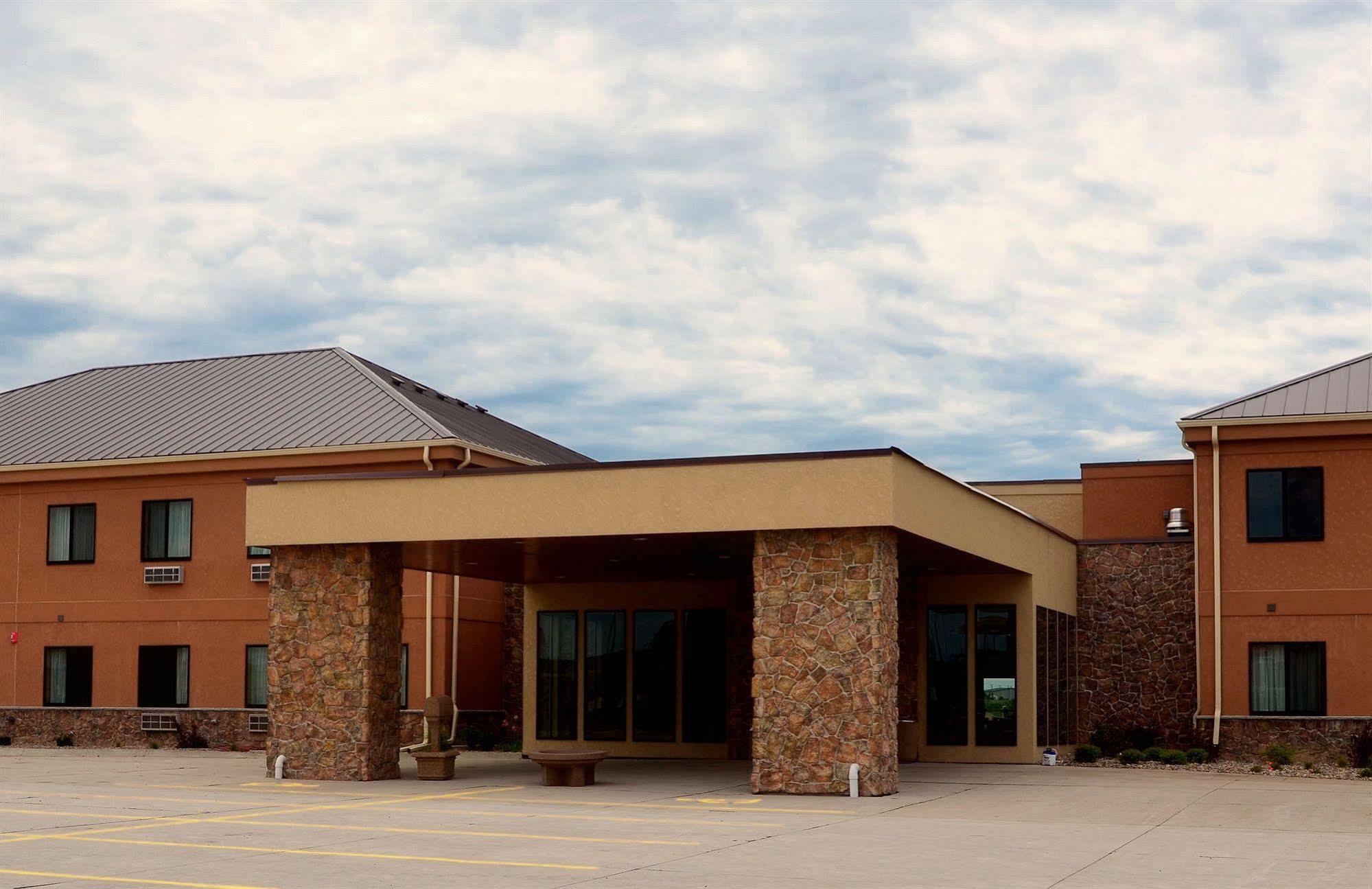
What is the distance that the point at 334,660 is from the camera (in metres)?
21.6

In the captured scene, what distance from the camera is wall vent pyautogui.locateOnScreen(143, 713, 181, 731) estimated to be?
106 feet

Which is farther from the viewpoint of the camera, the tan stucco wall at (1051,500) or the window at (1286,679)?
the tan stucco wall at (1051,500)

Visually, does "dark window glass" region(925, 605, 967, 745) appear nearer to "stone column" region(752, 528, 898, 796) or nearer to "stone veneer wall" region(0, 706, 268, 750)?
"stone column" region(752, 528, 898, 796)

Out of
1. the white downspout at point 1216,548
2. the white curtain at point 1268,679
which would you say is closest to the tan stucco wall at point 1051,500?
the white downspout at point 1216,548

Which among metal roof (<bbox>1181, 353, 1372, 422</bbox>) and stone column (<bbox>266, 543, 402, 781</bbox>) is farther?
metal roof (<bbox>1181, 353, 1372, 422</bbox>)

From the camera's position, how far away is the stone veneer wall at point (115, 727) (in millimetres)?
31625

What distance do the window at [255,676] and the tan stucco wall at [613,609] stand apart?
6381mm

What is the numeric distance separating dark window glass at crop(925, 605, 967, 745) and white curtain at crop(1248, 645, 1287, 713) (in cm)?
551

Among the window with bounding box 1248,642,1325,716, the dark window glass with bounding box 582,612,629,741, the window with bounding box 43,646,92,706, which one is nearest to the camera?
the window with bounding box 1248,642,1325,716

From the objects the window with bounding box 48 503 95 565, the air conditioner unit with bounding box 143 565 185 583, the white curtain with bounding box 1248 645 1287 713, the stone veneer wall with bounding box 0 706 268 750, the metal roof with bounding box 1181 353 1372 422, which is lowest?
the stone veneer wall with bounding box 0 706 268 750

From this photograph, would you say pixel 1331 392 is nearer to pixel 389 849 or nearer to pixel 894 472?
pixel 894 472

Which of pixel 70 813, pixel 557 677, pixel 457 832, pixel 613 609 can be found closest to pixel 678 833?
pixel 457 832

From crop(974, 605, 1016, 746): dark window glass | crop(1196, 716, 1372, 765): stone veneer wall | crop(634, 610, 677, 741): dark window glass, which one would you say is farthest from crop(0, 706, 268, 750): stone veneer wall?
crop(1196, 716, 1372, 765): stone veneer wall

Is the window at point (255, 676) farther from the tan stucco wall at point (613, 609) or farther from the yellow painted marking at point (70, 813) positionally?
the yellow painted marking at point (70, 813)
